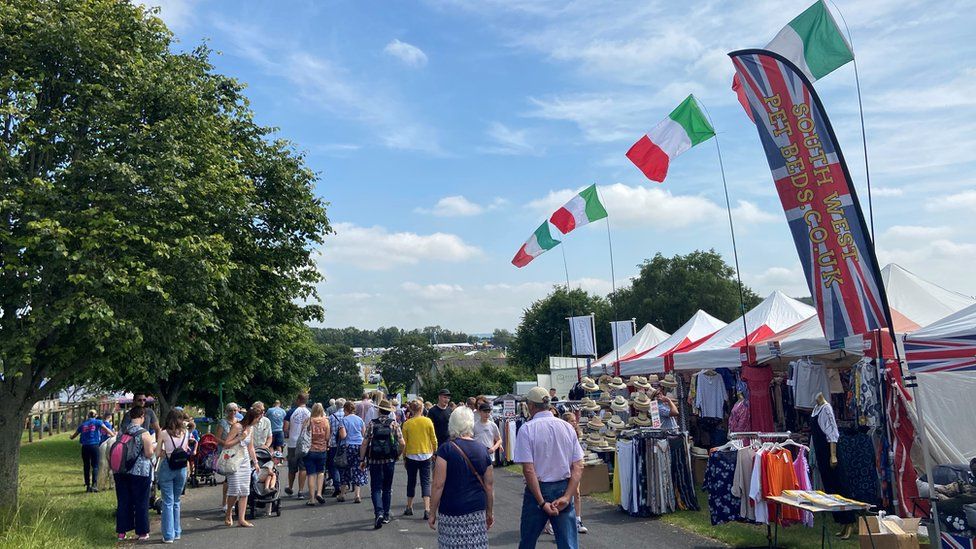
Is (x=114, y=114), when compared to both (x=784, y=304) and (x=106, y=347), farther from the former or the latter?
(x=784, y=304)

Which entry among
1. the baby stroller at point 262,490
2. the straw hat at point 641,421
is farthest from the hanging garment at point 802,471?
the baby stroller at point 262,490

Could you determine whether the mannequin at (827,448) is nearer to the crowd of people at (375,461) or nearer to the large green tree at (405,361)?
the crowd of people at (375,461)

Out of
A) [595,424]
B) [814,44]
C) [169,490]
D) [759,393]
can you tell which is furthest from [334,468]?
[814,44]

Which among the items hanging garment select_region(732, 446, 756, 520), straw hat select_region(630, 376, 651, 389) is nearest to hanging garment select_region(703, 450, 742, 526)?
hanging garment select_region(732, 446, 756, 520)

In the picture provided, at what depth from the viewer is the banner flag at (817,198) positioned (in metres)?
8.27

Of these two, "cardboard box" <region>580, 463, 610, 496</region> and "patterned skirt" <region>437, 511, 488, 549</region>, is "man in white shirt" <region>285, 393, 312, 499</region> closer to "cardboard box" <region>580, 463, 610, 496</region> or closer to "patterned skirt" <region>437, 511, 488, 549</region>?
"cardboard box" <region>580, 463, 610, 496</region>

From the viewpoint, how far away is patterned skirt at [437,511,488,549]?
6.00 m

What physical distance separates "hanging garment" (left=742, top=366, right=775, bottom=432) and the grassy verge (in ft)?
→ 11.9

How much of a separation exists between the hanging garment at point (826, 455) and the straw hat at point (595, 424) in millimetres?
6078

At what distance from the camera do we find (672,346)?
19641 mm

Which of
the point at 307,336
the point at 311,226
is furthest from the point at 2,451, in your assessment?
the point at 307,336

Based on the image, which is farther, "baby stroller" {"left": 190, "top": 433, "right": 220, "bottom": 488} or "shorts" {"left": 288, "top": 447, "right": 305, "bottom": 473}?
"baby stroller" {"left": 190, "top": 433, "right": 220, "bottom": 488}

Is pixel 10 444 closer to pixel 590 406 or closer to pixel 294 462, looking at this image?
pixel 294 462

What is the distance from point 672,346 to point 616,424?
532 centimetres
